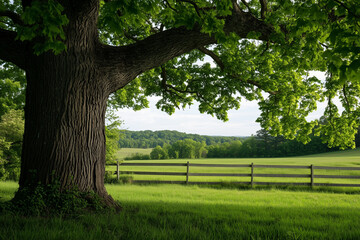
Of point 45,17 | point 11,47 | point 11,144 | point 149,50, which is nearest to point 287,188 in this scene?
point 149,50

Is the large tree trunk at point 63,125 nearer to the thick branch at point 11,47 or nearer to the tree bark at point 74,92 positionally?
the tree bark at point 74,92

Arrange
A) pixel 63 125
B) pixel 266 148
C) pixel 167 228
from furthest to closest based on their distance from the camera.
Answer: pixel 266 148 → pixel 63 125 → pixel 167 228

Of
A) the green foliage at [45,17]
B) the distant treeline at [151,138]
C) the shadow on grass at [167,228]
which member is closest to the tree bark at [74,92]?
the shadow on grass at [167,228]

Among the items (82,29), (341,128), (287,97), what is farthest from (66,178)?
(341,128)

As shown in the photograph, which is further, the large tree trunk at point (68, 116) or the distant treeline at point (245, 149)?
the distant treeline at point (245, 149)

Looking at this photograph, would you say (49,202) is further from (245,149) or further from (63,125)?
(245,149)

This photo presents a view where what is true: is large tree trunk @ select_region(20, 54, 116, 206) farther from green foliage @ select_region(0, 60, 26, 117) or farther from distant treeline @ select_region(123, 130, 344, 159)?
distant treeline @ select_region(123, 130, 344, 159)

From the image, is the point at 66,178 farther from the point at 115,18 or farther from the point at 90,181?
the point at 115,18

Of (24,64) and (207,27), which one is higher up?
(207,27)

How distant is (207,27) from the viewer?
4.94m

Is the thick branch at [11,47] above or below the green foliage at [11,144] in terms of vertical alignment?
above

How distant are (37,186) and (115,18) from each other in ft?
11.1

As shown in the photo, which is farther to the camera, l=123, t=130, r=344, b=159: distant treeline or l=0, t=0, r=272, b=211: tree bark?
l=123, t=130, r=344, b=159: distant treeline

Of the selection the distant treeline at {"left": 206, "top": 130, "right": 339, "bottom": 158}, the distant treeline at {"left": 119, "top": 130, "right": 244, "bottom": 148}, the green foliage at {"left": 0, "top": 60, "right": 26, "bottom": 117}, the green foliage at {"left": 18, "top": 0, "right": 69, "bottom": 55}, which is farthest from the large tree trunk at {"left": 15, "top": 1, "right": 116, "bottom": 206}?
the distant treeline at {"left": 119, "top": 130, "right": 244, "bottom": 148}
